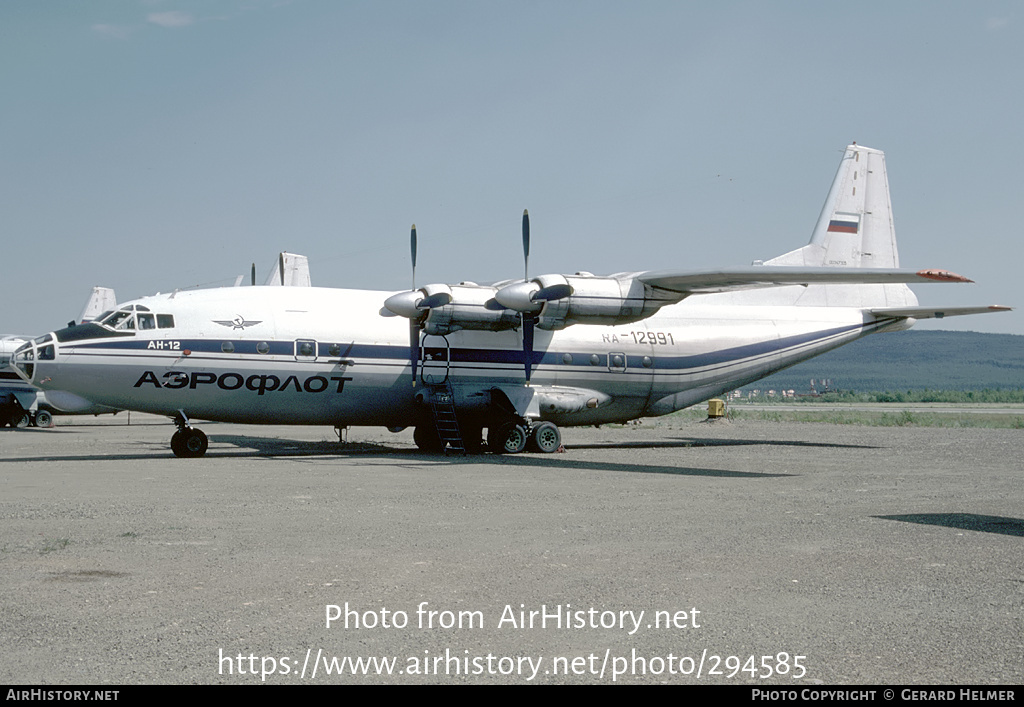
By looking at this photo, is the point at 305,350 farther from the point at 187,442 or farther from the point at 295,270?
the point at 295,270

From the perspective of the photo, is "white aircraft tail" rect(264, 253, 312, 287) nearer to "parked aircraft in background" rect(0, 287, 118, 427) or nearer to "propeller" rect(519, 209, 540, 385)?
"parked aircraft in background" rect(0, 287, 118, 427)

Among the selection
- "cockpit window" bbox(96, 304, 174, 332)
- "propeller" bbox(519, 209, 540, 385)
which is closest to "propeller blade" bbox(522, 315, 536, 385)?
"propeller" bbox(519, 209, 540, 385)

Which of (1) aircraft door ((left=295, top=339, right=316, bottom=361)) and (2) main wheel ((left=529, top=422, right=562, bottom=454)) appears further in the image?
(2) main wheel ((left=529, top=422, right=562, bottom=454))

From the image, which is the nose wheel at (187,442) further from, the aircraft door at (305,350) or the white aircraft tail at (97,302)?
the white aircraft tail at (97,302)

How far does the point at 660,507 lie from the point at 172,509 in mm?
6680

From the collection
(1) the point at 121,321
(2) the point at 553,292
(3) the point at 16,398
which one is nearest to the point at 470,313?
(2) the point at 553,292

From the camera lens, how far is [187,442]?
72.3 feet

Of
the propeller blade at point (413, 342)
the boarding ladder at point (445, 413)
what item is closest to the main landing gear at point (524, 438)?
the boarding ladder at point (445, 413)

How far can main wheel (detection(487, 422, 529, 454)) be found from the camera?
24094 mm

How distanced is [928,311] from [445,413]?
565 inches

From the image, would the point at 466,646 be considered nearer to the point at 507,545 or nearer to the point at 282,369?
the point at 507,545

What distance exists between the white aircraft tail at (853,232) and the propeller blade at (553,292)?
10.4 metres

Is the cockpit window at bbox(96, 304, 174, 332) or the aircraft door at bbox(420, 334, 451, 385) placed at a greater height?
the cockpit window at bbox(96, 304, 174, 332)

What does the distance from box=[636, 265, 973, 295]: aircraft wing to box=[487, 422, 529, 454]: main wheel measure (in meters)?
5.05
